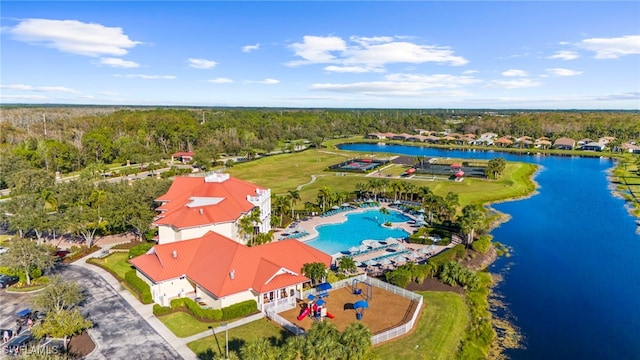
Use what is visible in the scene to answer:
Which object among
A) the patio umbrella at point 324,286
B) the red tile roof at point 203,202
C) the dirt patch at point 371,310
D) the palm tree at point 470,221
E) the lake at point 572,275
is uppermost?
the red tile roof at point 203,202

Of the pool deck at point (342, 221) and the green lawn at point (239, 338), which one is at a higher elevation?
the pool deck at point (342, 221)

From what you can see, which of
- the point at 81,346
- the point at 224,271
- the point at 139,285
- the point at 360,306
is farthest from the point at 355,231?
the point at 81,346

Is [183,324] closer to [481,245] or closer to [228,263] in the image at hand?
[228,263]

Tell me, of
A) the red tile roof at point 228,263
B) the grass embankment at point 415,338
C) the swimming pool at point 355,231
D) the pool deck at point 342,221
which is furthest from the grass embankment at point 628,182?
the red tile roof at point 228,263

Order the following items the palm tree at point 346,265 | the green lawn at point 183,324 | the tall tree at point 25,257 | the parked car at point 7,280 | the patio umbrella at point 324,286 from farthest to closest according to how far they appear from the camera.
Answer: the palm tree at point 346,265 < the parked car at point 7,280 < the tall tree at point 25,257 < the patio umbrella at point 324,286 < the green lawn at point 183,324

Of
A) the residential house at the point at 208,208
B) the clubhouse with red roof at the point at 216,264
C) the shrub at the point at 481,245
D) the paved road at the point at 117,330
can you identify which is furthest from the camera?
the shrub at the point at 481,245

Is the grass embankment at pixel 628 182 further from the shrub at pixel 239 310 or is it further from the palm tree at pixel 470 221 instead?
the shrub at pixel 239 310

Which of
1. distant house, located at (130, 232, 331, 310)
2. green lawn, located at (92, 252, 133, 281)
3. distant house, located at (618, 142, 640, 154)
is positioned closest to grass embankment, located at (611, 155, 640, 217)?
distant house, located at (618, 142, 640, 154)

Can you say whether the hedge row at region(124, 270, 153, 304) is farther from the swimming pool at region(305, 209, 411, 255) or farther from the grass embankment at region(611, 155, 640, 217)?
the grass embankment at region(611, 155, 640, 217)
